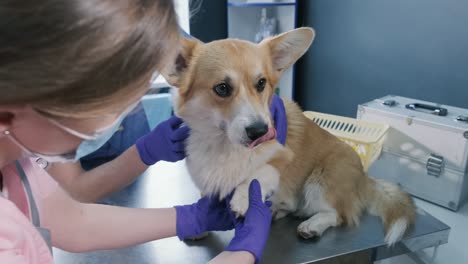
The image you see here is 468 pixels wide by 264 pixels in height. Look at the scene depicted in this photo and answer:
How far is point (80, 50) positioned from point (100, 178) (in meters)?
0.73

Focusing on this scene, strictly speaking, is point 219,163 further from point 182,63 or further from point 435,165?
point 435,165

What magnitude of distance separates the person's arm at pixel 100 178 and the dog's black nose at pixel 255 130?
36cm

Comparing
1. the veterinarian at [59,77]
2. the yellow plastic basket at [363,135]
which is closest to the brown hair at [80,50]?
the veterinarian at [59,77]

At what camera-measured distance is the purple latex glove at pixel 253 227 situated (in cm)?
72

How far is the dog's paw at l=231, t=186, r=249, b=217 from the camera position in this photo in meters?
0.83

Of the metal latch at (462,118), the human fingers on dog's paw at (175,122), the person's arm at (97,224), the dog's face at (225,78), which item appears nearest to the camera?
the person's arm at (97,224)

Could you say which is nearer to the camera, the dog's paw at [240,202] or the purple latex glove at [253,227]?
the purple latex glove at [253,227]

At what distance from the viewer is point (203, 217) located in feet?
2.77

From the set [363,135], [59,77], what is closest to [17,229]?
[59,77]

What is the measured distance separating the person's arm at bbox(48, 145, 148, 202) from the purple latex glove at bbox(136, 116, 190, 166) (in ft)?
0.10

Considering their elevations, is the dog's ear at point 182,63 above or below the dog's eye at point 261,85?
above

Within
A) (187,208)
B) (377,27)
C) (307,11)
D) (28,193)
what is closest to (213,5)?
(307,11)

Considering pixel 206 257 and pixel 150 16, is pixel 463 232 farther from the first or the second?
pixel 150 16

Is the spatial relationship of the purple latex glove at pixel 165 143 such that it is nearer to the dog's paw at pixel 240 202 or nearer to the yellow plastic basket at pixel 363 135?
the dog's paw at pixel 240 202
